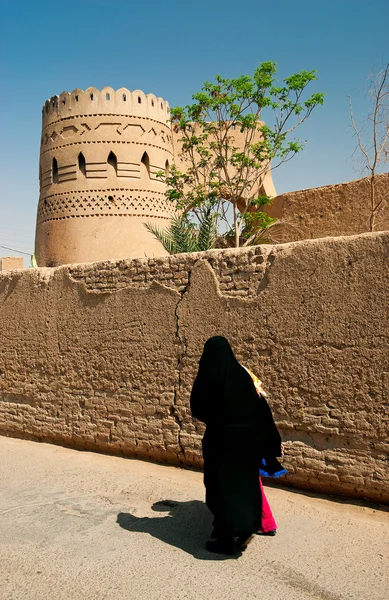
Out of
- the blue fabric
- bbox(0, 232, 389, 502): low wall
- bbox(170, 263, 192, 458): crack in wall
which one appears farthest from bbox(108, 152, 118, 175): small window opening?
the blue fabric

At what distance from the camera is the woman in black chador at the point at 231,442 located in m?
3.27

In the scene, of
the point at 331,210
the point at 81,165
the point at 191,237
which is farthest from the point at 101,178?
the point at 331,210

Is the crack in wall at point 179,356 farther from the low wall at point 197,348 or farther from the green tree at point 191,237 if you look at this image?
the green tree at point 191,237

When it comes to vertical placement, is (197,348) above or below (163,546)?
above

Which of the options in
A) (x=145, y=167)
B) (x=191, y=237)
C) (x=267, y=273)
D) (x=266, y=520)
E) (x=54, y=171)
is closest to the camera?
(x=266, y=520)

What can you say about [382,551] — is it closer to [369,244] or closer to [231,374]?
[231,374]

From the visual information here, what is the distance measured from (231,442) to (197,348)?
1.42m

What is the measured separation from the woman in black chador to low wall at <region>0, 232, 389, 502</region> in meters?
0.76

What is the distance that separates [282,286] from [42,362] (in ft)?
9.49

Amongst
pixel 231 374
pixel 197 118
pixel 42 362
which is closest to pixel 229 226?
pixel 197 118

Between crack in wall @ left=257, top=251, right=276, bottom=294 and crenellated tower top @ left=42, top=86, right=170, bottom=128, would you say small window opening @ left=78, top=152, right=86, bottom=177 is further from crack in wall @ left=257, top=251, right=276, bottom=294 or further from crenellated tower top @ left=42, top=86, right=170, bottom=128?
crack in wall @ left=257, top=251, right=276, bottom=294

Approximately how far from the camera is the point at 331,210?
9.36 meters

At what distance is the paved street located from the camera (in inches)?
112

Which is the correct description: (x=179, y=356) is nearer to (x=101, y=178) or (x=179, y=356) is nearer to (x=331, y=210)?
(x=331, y=210)
